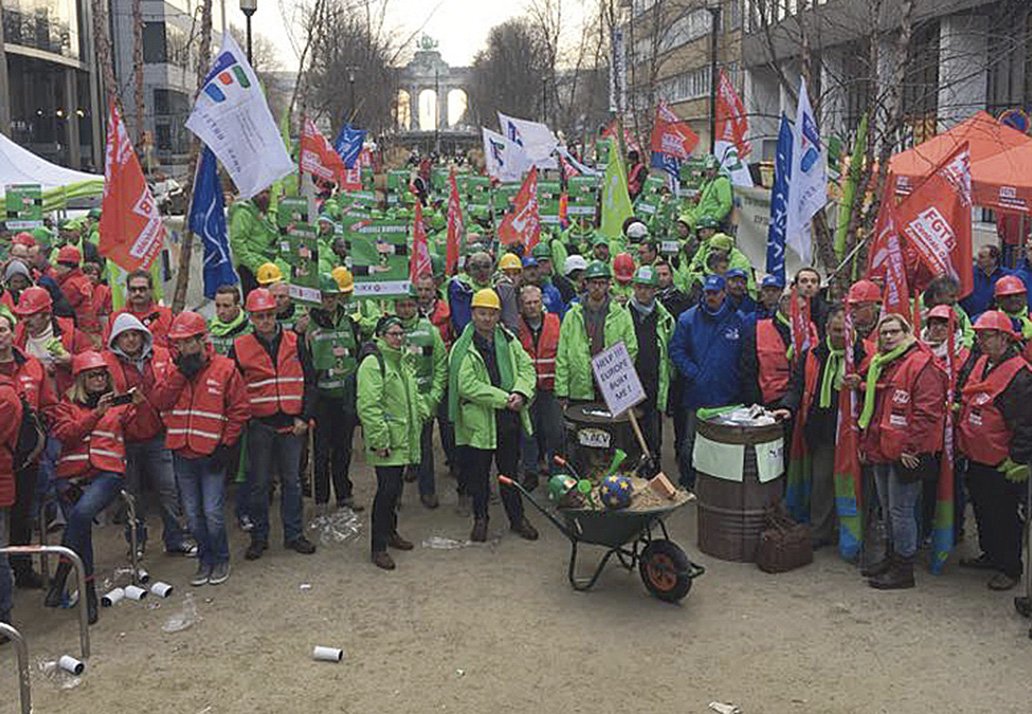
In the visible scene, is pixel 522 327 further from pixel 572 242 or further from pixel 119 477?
pixel 572 242

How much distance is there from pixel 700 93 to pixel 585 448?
177 feet

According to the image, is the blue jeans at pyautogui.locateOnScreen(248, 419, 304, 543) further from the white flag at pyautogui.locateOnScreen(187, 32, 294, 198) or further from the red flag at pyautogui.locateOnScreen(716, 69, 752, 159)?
the red flag at pyautogui.locateOnScreen(716, 69, 752, 159)

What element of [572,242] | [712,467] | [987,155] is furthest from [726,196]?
[712,467]

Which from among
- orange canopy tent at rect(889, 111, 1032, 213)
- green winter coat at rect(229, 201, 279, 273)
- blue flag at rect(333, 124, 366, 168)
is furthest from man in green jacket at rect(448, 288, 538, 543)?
blue flag at rect(333, 124, 366, 168)

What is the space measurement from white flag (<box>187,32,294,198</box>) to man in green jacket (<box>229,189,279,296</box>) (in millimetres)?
2744

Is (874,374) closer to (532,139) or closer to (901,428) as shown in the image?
(901,428)

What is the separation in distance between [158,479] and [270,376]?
1.16 meters

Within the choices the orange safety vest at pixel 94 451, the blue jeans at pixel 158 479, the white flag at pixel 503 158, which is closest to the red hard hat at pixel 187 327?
the orange safety vest at pixel 94 451

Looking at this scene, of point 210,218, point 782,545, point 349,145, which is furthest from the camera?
point 349,145

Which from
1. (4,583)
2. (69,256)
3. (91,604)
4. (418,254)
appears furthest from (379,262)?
(69,256)

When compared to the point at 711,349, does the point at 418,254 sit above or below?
above

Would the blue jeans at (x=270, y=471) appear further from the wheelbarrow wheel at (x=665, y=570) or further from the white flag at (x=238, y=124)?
the wheelbarrow wheel at (x=665, y=570)

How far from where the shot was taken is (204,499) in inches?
296

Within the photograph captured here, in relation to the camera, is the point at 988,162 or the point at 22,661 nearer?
the point at 22,661
